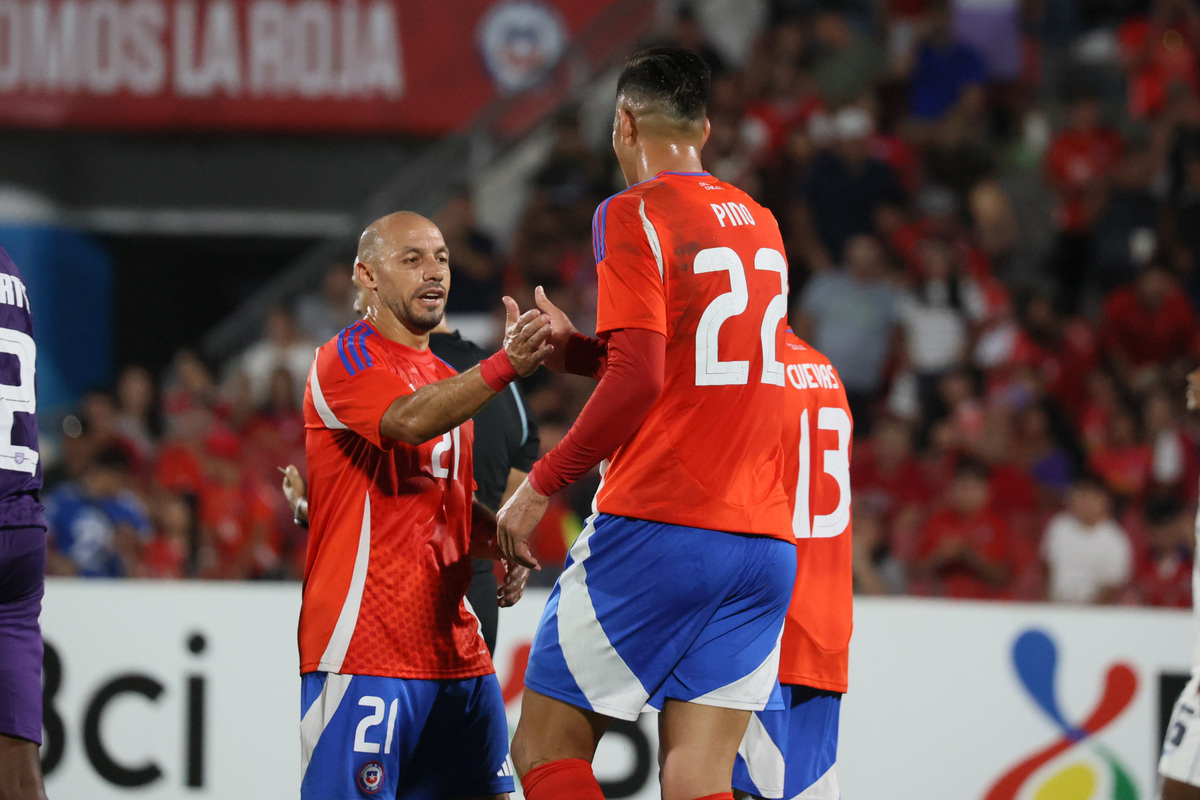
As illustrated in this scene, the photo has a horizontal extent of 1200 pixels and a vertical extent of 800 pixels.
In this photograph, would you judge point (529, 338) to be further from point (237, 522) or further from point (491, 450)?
point (237, 522)

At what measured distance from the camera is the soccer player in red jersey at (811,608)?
4.33 metres

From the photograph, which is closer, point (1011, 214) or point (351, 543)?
point (351, 543)

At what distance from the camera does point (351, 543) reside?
3.88 meters

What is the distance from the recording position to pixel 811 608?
171 inches

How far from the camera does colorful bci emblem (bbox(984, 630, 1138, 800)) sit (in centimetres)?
608

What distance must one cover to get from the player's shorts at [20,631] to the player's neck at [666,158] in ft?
6.92

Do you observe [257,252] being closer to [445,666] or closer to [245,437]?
[245,437]

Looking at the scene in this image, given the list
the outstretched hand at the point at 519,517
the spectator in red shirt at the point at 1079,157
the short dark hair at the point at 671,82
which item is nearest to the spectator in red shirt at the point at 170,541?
the outstretched hand at the point at 519,517

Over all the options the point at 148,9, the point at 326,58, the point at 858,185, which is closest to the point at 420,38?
the point at 326,58

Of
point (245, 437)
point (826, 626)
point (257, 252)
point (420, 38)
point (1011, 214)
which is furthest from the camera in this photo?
point (257, 252)

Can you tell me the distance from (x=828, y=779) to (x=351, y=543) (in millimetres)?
1664

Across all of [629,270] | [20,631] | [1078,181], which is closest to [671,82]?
[629,270]

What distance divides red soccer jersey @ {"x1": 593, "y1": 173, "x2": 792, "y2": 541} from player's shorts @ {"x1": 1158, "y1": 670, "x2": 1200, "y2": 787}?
48.2 inches

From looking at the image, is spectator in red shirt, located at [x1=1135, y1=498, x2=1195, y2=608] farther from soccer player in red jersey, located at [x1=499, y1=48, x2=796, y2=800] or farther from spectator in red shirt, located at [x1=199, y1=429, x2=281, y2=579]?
spectator in red shirt, located at [x1=199, y1=429, x2=281, y2=579]
